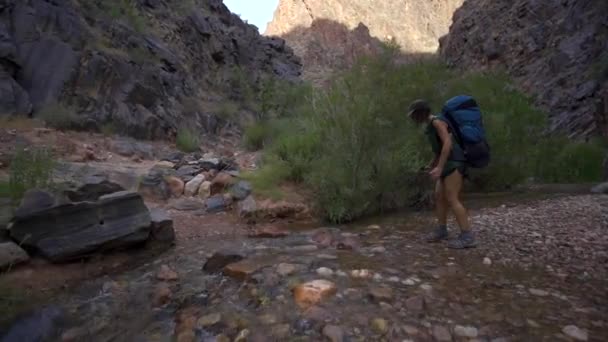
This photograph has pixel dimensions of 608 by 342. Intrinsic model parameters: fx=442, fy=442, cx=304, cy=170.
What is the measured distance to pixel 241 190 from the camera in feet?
22.3

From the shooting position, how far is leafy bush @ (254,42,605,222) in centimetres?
584

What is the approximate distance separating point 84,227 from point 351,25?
224 ft

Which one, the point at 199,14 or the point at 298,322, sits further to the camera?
the point at 199,14

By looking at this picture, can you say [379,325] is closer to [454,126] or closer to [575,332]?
[575,332]

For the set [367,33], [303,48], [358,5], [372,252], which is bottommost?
[372,252]

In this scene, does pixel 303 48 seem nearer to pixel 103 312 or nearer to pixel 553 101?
pixel 553 101

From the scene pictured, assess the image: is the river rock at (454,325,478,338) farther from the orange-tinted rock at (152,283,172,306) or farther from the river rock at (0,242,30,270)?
the river rock at (0,242,30,270)

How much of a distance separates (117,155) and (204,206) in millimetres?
3972

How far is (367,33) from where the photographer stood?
64.9 m

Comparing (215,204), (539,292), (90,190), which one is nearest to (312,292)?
(539,292)

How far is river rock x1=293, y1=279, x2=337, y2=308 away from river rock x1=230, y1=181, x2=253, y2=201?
3.57 meters

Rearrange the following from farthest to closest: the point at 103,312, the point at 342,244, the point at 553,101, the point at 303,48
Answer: the point at 303,48
the point at 553,101
the point at 342,244
the point at 103,312

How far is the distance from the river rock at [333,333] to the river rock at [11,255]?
8.76 feet

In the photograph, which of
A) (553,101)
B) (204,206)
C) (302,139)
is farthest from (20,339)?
(553,101)
